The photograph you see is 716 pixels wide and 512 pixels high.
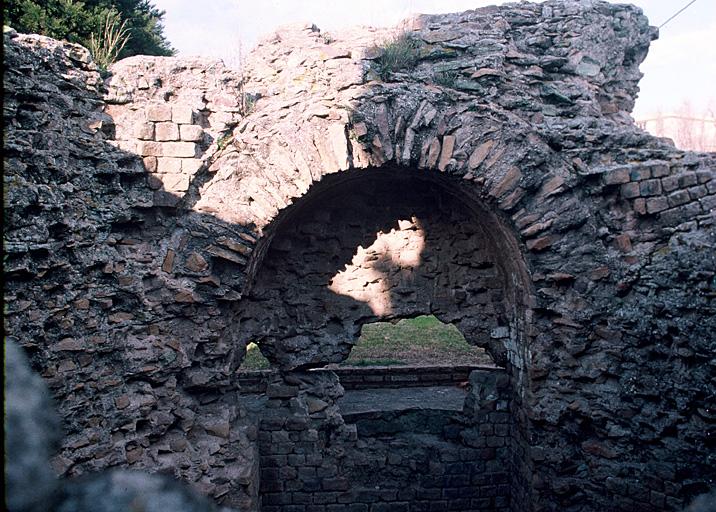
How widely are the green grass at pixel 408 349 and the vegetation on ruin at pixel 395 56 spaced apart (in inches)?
189

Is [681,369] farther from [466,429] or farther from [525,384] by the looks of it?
[466,429]

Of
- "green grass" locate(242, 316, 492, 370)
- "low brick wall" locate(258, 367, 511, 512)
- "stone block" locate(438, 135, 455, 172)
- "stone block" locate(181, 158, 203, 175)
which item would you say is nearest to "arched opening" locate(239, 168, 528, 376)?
"low brick wall" locate(258, 367, 511, 512)

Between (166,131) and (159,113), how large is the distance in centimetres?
14

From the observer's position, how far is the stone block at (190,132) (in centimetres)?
459

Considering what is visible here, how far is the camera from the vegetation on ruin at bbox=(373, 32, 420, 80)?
4.92 meters

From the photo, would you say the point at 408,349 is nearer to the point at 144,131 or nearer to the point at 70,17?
the point at 144,131

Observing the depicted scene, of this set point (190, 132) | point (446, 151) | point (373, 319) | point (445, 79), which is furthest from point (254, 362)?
point (445, 79)

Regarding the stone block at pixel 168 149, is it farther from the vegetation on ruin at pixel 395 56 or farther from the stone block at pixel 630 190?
the stone block at pixel 630 190

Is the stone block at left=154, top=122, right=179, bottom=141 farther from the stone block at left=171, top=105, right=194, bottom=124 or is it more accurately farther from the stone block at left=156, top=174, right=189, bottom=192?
the stone block at left=156, top=174, right=189, bottom=192

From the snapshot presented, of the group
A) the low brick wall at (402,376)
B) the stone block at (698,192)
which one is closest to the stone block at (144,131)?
the stone block at (698,192)

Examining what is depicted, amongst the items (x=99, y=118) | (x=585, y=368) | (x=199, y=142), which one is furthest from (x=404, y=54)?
(x=585, y=368)

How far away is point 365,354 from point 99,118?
6085 millimetres

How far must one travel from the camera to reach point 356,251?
5.70 metres

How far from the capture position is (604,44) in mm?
5473
